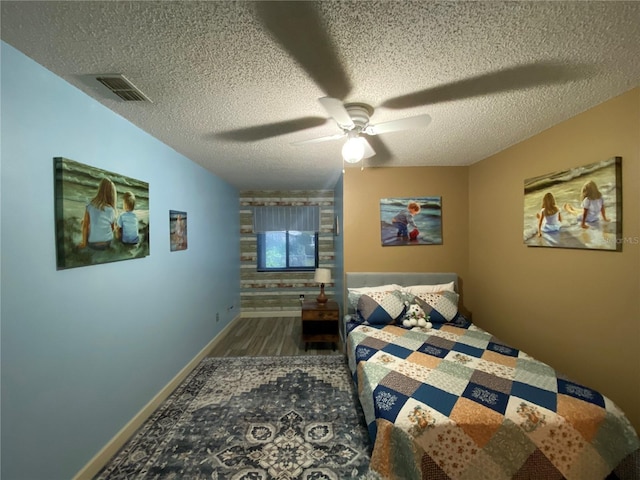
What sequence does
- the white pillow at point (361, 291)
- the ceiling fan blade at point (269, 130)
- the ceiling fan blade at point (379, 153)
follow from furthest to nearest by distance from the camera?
the white pillow at point (361, 291) < the ceiling fan blade at point (379, 153) < the ceiling fan blade at point (269, 130)

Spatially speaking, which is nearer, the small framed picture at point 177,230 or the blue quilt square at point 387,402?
the blue quilt square at point 387,402

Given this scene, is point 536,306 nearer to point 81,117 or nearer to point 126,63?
point 126,63

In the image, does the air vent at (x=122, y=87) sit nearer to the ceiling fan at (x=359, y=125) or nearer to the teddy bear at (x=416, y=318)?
the ceiling fan at (x=359, y=125)

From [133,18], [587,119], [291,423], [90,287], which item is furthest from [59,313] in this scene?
[587,119]

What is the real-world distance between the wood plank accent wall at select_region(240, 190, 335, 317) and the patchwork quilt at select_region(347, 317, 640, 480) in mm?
3152

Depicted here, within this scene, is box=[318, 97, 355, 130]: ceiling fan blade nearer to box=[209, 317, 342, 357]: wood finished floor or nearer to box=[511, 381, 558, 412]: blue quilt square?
box=[511, 381, 558, 412]: blue quilt square

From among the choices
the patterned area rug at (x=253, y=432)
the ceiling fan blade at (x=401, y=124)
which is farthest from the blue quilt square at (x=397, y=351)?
the ceiling fan blade at (x=401, y=124)

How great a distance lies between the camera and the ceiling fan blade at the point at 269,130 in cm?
181

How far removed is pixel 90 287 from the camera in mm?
1550

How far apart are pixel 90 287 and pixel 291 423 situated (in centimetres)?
175

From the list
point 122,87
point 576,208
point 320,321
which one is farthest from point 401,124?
point 320,321

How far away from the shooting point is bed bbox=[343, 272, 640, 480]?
1.24 m

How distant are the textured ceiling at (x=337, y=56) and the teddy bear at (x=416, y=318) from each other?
1.74 meters

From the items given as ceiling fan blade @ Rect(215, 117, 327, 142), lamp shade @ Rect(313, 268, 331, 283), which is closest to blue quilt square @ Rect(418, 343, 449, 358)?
lamp shade @ Rect(313, 268, 331, 283)
